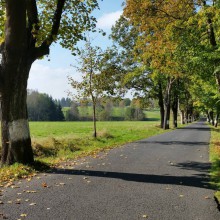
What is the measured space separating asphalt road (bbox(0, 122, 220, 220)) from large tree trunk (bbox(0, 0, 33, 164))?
172cm

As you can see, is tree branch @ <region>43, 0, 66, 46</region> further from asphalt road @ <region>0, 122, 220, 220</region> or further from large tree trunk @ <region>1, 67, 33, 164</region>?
asphalt road @ <region>0, 122, 220, 220</region>

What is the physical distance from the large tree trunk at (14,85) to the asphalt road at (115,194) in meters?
1.72

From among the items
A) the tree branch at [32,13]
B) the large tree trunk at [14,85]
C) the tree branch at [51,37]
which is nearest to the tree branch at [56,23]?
the tree branch at [51,37]

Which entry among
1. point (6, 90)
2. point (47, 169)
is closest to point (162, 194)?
point (47, 169)

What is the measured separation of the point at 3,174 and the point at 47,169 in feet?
5.70

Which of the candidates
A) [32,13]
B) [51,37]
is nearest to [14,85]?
[51,37]

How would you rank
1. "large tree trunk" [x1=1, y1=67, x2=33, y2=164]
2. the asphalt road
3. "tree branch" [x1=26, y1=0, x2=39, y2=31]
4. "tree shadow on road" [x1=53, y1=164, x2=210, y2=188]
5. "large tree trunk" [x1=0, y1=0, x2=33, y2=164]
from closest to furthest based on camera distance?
the asphalt road
"tree shadow on road" [x1=53, y1=164, x2=210, y2=188]
"large tree trunk" [x1=0, y1=0, x2=33, y2=164]
"large tree trunk" [x1=1, y1=67, x2=33, y2=164]
"tree branch" [x1=26, y1=0, x2=39, y2=31]

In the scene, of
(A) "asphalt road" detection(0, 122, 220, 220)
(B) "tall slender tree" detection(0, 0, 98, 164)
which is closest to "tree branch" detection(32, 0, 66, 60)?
(B) "tall slender tree" detection(0, 0, 98, 164)

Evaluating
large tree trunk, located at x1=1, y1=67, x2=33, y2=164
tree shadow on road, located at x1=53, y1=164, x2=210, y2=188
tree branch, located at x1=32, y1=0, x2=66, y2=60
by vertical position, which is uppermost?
tree branch, located at x1=32, y1=0, x2=66, y2=60

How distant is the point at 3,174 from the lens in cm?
1036

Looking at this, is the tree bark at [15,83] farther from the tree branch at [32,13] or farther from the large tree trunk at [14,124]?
the tree branch at [32,13]

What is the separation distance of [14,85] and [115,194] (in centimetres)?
570

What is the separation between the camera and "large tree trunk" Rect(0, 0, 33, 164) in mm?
11516

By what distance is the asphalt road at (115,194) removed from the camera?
21.9 ft
